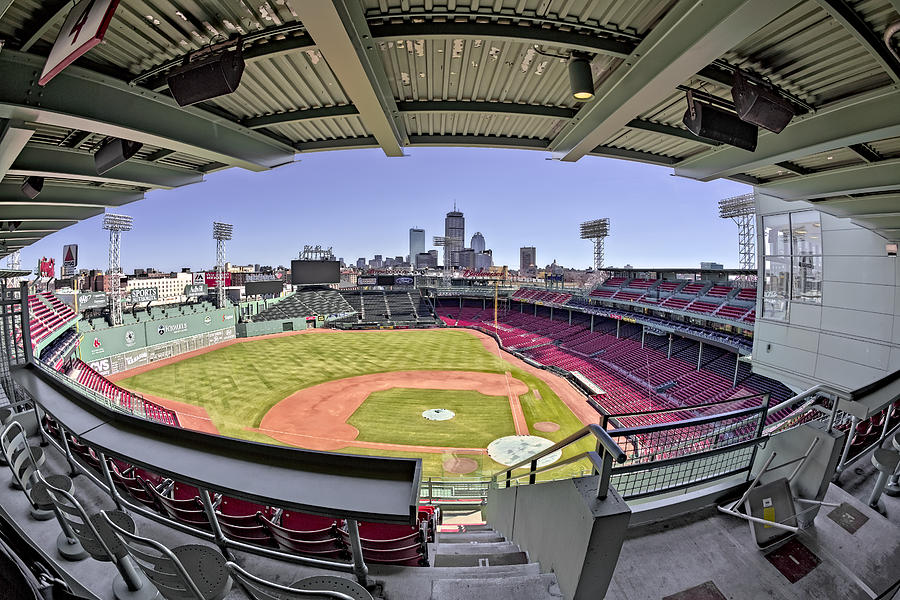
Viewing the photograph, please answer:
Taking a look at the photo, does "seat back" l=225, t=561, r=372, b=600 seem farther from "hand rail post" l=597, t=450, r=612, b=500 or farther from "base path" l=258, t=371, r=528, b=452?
"base path" l=258, t=371, r=528, b=452

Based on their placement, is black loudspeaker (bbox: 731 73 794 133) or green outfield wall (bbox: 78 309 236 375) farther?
green outfield wall (bbox: 78 309 236 375)

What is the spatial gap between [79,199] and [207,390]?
61.8ft

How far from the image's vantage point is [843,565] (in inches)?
115

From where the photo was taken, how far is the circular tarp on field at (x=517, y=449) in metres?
14.0

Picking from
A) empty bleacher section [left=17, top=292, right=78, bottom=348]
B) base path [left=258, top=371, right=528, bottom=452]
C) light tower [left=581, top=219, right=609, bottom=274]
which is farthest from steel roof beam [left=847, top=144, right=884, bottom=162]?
light tower [left=581, top=219, right=609, bottom=274]

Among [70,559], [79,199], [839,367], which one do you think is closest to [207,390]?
[79,199]

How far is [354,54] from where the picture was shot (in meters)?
2.60

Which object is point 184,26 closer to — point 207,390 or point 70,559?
point 70,559

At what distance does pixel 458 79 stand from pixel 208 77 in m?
2.24

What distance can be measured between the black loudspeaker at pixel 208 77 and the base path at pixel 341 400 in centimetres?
1434

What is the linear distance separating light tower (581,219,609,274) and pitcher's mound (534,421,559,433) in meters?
42.6

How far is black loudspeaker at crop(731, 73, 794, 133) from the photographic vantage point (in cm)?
299

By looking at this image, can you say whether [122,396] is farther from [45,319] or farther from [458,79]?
[458,79]

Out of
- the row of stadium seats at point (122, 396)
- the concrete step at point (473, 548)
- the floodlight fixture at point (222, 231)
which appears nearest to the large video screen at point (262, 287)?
the floodlight fixture at point (222, 231)
